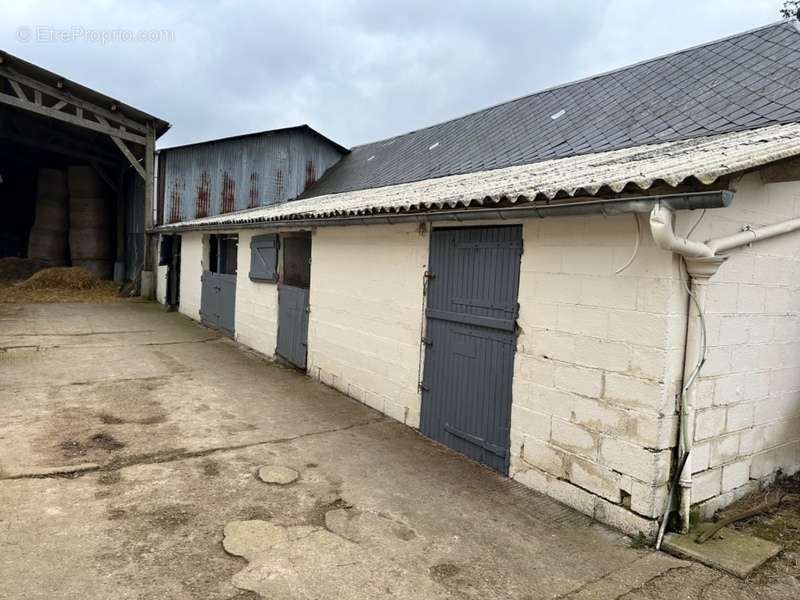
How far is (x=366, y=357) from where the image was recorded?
20.7 ft

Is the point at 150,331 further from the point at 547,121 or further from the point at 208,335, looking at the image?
the point at 547,121

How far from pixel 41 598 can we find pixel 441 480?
2.71 meters

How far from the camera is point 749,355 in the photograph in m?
3.85

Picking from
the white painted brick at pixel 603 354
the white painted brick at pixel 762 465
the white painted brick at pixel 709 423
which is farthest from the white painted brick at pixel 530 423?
the white painted brick at pixel 762 465

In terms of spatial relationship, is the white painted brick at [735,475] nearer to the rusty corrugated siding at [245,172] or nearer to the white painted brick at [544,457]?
the white painted brick at [544,457]

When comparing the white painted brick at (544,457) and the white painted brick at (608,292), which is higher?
the white painted brick at (608,292)

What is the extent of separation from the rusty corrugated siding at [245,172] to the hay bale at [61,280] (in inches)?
160

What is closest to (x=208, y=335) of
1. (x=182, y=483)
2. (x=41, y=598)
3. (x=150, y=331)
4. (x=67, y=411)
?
(x=150, y=331)

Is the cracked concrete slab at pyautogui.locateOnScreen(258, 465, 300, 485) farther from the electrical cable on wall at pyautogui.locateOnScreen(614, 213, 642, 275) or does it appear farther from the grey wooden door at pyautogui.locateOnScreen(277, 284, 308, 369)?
the grey wooden door at pyautogui.locateOnScreen(277, 284, 308, 369)

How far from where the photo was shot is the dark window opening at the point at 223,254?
1145 centimetres

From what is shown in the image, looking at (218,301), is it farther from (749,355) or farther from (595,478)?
(749,355)

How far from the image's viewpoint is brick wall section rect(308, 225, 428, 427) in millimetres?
5559

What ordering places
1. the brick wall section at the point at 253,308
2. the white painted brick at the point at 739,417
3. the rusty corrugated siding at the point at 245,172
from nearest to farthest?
the white painted brick at the point at 739,417 → the brick wall section at the point at 253,308 → the rusty corrugated siding at the point at 245,172

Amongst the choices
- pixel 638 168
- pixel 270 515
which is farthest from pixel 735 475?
pixel 270 515
